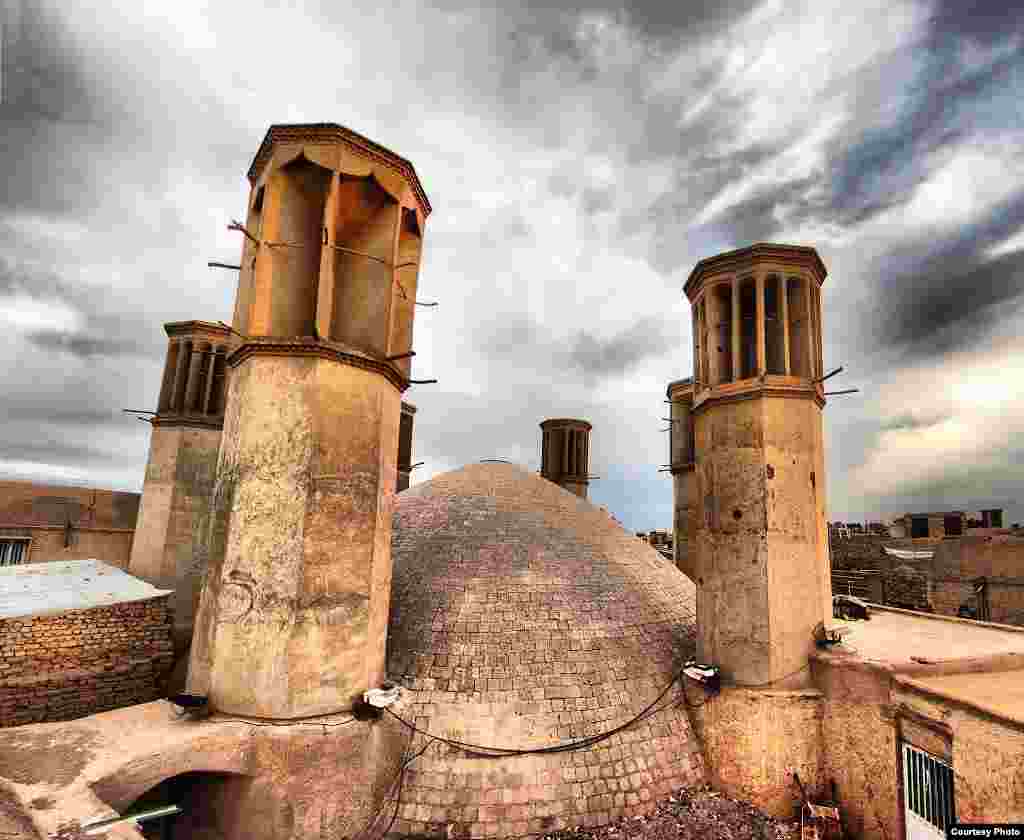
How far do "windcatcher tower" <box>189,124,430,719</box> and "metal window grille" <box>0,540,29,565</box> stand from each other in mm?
16274

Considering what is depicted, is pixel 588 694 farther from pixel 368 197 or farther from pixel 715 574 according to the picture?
pixel 368 197

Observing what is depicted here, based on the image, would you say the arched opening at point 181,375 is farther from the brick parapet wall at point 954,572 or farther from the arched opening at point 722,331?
the brick parapet wall at point 954,572

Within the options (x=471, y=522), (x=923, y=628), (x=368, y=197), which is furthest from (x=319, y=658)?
(x=923, y=628)

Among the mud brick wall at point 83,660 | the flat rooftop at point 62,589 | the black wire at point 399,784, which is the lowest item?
the black wire at point 399,784

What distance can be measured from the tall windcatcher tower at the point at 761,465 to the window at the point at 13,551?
23233mm

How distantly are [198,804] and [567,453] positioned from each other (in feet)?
78.7

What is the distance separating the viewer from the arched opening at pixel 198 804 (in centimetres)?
734

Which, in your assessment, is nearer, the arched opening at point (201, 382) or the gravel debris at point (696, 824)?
the gravel debris at point (696, 824)

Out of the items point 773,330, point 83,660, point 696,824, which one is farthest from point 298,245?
point 696,824

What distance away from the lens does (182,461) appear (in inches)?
741

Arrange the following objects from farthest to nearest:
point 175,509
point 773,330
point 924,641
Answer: point 175,509 < point 773,330 < point 924,641

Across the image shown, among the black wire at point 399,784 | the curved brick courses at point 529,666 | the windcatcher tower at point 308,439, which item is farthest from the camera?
the curved brick courses at point 529,666

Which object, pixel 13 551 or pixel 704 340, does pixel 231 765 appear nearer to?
pixel 704 340

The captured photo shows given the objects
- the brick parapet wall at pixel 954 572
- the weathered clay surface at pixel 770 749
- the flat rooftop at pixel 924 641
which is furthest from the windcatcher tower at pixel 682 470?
the weathered clay surface at pixel 770 749
